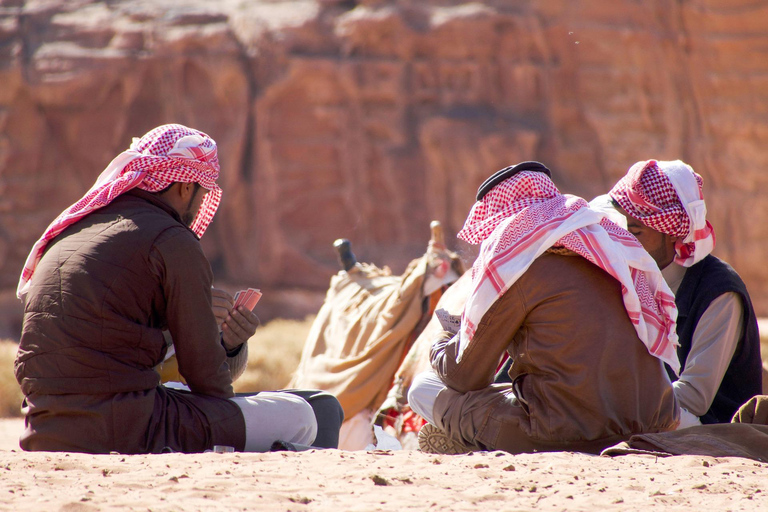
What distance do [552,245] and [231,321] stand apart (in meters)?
1.21

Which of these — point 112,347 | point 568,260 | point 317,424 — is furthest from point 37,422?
point 568,260

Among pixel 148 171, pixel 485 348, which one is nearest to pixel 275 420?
pixel 485 348

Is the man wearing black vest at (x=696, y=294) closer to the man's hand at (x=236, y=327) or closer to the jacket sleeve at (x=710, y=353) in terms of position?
the jacket sleeve at (x=710, y=353)

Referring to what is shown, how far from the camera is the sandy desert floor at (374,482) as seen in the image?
217 centimetres

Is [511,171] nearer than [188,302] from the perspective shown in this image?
No

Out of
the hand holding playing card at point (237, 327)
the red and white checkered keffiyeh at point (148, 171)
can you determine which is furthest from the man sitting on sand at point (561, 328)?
the red and white checkered keffiyeh at point (148, 171)

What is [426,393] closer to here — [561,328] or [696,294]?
[561,328]

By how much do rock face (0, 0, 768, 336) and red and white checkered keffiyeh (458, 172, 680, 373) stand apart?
10.7 meters

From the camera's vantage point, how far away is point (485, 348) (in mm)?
2793

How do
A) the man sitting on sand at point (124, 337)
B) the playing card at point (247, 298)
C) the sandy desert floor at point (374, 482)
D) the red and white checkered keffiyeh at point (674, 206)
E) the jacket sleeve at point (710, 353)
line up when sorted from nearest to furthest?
the sandy desert floor at point (374, 482), the man sitting on sand at point (124, 337), the playing card at point (247, 298), the jacket sleeve at point (710, 353), the red and white checkered keffiyeh at point (674, 206)

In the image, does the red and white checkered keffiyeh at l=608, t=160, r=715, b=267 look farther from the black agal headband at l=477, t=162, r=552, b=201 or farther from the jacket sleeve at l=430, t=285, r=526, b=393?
the jacket sleeve at l=430, t=285, r=526, b=393

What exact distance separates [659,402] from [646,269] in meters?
0.47

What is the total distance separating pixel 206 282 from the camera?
2.74 meters

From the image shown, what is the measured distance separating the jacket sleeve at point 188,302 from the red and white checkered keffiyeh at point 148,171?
0.31 metres
